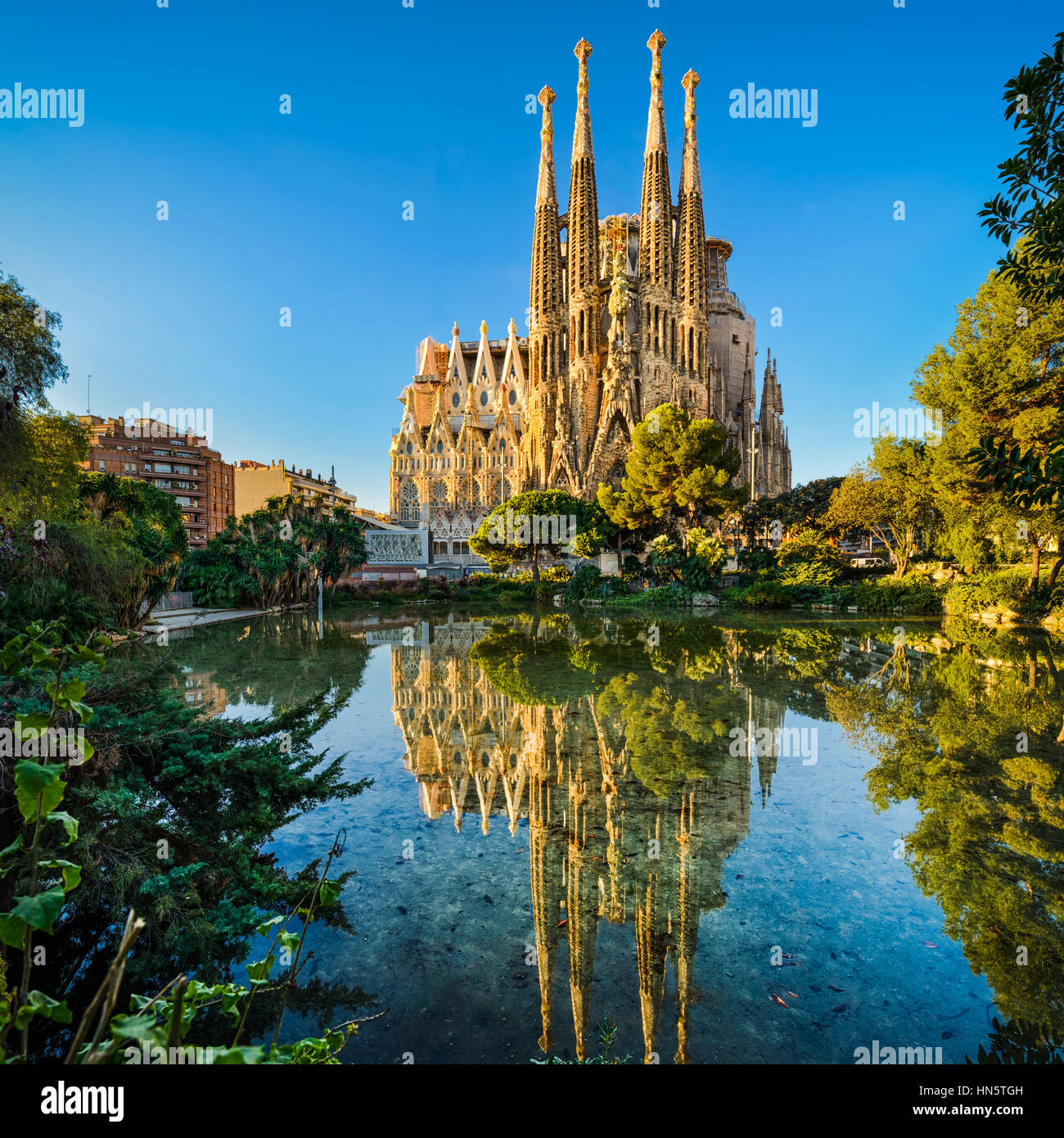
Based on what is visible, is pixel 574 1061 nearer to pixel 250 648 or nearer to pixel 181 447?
pixel 250 648

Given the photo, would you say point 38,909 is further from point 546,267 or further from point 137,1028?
point 546,267

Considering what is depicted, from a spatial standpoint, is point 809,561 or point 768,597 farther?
point 809,561

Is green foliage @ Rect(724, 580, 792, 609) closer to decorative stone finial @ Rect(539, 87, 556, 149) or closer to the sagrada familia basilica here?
the sagrada familia basilica

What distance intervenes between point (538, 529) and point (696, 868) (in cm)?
2993

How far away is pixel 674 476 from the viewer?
33094mm

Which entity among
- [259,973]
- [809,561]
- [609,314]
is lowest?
[259,973]

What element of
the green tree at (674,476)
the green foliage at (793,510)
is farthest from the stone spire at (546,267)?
the green foliage at (793,510)

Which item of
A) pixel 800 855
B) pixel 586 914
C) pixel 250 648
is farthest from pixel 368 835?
pixel 250 648

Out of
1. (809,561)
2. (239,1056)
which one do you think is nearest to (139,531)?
(239,1056)

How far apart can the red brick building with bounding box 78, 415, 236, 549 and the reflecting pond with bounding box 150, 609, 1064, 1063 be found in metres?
63.6

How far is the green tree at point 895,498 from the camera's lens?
2555 cm

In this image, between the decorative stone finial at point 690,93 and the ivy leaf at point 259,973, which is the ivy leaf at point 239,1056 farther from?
the decorative stone finial at point 690,93

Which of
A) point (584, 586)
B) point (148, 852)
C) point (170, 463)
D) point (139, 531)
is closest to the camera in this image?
point (148, 852)

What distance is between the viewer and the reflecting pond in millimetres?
2760
